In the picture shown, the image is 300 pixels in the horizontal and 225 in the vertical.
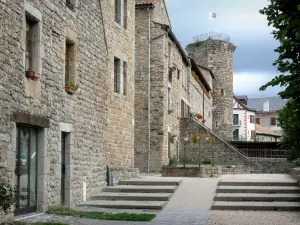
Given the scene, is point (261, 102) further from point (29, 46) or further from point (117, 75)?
point (29, 46)

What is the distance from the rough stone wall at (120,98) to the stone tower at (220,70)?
30351 mm

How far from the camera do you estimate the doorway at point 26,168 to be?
1098cm

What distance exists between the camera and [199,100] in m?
43.1

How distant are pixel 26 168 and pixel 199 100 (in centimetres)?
3246

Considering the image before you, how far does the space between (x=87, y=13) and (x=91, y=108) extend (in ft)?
8.58

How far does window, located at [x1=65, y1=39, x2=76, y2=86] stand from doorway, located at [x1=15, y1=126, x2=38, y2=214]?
2.43 metres

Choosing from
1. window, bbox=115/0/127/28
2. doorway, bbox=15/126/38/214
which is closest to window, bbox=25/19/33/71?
doorway, bbox=15/126/38/214

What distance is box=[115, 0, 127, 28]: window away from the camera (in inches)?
767

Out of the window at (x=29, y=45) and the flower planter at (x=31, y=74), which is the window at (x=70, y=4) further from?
the flower planter at (x=31, y=74)

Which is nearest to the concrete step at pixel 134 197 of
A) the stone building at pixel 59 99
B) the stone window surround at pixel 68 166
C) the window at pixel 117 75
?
the stone building at pixel 59 99

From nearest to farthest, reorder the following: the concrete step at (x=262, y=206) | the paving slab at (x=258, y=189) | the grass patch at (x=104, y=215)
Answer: the grass patch at (x=104, y=215) < the concrete step at (x=262, y=206) < the paving slab at (x=258, y=189)

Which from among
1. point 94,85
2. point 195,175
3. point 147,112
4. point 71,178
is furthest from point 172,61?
point 71,178

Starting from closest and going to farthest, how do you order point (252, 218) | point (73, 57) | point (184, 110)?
point (252, 218)
point (73, 57)
point (184, 110)

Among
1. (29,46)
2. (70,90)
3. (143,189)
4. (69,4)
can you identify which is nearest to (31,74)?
(29,46)
